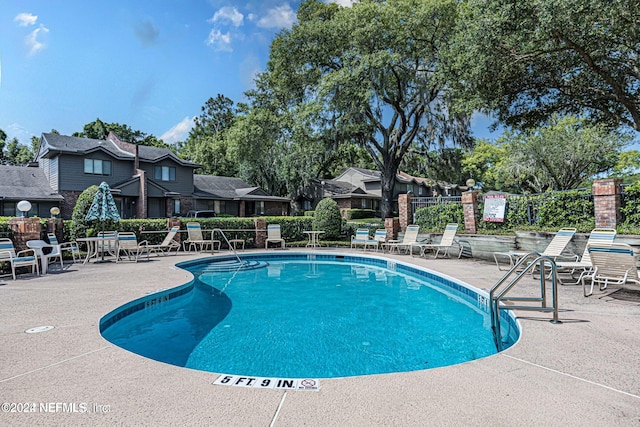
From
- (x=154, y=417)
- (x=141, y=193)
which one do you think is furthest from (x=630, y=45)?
(x=141, y=193)

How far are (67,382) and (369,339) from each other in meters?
3.54

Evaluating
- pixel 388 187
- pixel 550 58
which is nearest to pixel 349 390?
pixel 550 58

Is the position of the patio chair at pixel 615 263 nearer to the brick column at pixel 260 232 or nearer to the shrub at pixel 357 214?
the brick column at pixel 260 232

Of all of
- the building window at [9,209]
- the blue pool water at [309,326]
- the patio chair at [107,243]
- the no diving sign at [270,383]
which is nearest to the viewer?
the no diving sign at [270,383]

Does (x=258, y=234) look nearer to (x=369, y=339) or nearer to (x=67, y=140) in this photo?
(x=369, y=339)

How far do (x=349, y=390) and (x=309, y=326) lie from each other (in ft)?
9.92

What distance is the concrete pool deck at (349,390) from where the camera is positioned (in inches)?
90.2

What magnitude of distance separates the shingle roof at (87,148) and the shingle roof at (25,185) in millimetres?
2407

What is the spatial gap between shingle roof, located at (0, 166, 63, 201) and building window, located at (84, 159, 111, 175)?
242 cm

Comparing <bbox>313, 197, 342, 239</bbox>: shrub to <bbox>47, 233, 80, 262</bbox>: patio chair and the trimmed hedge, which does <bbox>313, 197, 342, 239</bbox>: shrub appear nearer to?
<bbox>47, 233, 80, 262</bbox>: patio chair

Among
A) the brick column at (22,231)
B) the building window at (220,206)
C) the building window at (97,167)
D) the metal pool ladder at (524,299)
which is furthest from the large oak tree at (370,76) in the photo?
the brick column at (22,231)

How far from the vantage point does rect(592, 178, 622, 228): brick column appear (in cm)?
883

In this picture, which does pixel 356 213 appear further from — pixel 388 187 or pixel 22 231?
pixel 22 231

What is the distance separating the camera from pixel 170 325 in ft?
18.8
